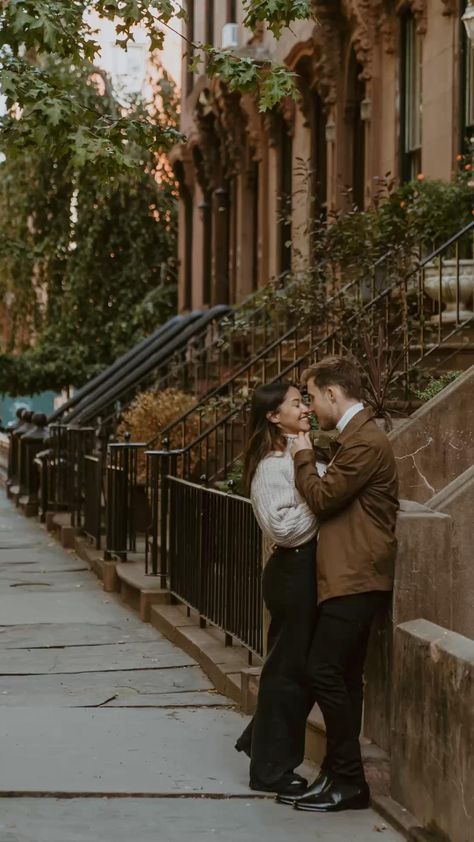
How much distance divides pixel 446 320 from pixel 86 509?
555 centimetres

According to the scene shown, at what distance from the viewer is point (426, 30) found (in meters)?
15.4

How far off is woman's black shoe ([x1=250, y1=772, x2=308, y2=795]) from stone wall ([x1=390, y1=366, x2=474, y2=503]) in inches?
139

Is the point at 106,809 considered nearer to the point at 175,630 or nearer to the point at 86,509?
the point at 175,630

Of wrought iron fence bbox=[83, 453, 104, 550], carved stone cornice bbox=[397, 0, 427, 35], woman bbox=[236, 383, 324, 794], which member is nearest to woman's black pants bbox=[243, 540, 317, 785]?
woman bbox=[236, 383, 324, 794]

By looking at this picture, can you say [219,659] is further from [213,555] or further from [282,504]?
[282,504]

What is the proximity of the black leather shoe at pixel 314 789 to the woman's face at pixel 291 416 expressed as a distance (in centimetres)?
150

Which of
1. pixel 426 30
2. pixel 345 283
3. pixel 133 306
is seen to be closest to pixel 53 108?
pixel 345 283

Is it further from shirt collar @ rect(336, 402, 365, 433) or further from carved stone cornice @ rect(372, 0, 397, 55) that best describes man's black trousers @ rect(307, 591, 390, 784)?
carved stone cornice @ rect(372, 0, 397, 55)

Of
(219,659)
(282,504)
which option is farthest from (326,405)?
(219,659)

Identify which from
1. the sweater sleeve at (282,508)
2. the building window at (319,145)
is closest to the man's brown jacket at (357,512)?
the sweater sleeve at (282,508)

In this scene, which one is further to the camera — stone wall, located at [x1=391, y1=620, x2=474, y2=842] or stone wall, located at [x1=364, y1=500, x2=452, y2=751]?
stone wall, located at [x1=364, y1=500, x2=452, y2=751]

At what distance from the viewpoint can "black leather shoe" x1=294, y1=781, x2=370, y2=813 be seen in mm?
6242

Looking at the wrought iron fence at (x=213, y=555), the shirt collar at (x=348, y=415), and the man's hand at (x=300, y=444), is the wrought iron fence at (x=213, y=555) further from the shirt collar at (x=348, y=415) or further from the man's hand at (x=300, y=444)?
the shirt collar at (x=348, y=415)

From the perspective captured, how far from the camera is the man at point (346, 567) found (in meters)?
6.14
